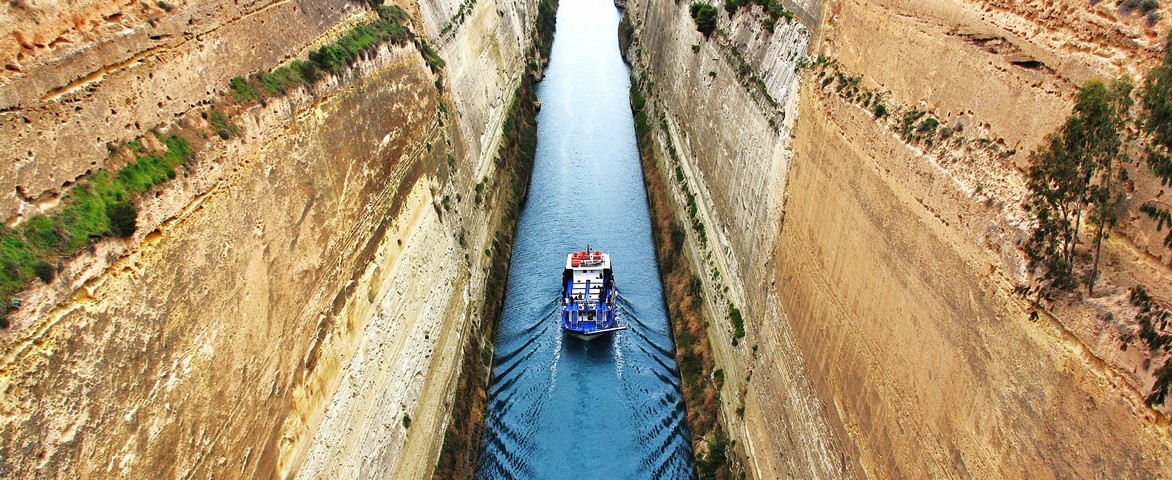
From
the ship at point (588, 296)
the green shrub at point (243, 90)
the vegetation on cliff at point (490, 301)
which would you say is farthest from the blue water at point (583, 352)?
the green shrub at point (243, 90)

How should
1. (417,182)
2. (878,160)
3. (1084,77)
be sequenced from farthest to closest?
(417,182)
(878,160)
(1084,77)

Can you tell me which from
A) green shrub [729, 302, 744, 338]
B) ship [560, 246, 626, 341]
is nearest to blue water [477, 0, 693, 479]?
ship [560, 246, 626, 341]

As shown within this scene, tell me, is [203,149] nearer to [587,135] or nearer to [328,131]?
[328,131]

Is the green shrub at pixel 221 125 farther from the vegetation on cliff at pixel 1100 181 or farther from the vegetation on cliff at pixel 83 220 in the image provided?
the vegetation on cliff at pixel 1100 181

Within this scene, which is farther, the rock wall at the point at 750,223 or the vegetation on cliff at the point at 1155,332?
the rock wall at the point at 750,223

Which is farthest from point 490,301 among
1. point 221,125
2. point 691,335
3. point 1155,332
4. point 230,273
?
point 1155,332

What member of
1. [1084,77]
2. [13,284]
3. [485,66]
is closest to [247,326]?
[13,284]

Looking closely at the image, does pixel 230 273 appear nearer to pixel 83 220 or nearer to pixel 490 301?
pixel 83 220
